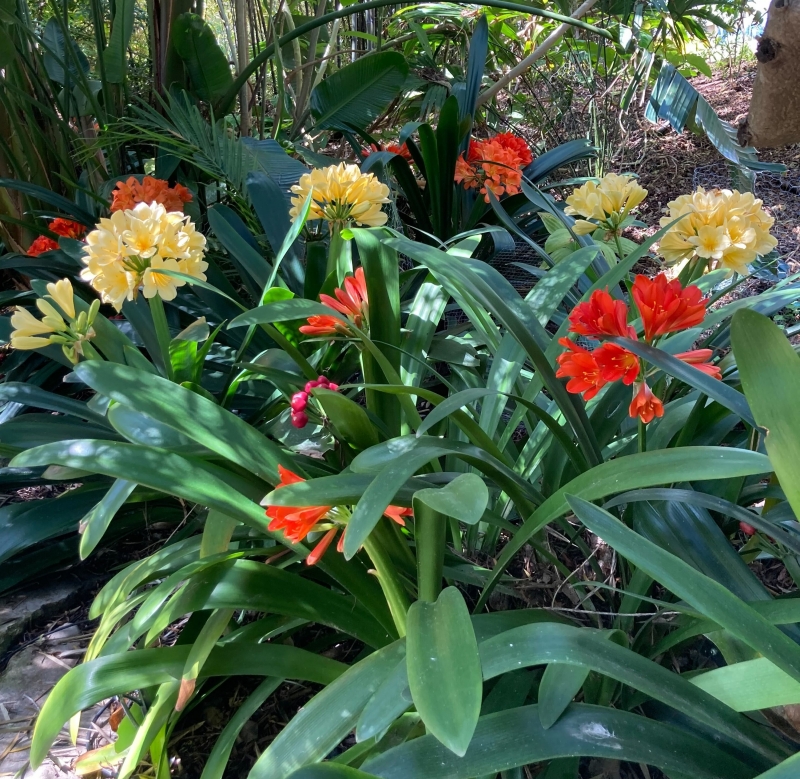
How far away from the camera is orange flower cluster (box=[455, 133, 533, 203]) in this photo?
1802 millimetres

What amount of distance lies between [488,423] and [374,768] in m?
0.52

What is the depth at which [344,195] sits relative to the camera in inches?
43.2

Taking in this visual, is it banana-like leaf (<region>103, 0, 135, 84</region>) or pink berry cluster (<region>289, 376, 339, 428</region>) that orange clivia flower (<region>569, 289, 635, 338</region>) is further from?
banana-like leaf (<region>103, 0, 135, 84</region>)

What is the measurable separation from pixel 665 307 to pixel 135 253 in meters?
0.71

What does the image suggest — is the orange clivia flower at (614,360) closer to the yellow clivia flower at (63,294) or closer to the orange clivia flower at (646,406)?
the orange clivia flower at (646,406)

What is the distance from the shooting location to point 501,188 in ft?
5.98

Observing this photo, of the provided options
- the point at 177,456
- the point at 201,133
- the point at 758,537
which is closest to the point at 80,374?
the point at 177,456

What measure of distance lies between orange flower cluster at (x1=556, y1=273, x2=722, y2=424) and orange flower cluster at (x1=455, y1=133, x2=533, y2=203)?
4.05ft

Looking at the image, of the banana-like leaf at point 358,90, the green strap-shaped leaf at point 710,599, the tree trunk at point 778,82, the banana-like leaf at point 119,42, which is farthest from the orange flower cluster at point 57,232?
the tree trunk at point 778,82

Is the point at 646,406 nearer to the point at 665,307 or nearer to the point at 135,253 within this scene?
the point at 665,307

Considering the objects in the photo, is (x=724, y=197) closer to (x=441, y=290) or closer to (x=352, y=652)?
(x=441, y=290)

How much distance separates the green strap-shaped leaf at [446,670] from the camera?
1.38 ft

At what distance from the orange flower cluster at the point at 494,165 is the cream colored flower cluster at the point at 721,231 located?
92 cm

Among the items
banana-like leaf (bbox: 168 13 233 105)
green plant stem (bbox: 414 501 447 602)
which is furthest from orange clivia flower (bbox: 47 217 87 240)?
green plant stem (bbox: 414 501 447 602)
